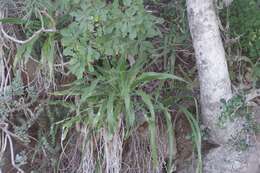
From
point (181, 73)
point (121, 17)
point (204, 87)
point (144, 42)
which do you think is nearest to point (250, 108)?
point (204, 87)

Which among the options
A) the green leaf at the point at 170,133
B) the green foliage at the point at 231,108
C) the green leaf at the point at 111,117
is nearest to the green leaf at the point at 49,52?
the green leaf at the point at 111,117

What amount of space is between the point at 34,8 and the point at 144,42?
1.92 ft

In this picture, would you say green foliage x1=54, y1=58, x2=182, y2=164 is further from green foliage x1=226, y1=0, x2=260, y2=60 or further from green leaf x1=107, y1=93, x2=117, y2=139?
green foliage x1=226, y1=0, x2=260, y2=60

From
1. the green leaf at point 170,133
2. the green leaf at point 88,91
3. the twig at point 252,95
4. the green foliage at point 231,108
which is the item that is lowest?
the green leaf at point 170,133

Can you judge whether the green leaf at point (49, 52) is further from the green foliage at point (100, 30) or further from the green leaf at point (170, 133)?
the green leaf at point (170, 133)

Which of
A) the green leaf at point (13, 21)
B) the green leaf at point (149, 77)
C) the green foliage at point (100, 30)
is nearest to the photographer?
the green foliage at point (100, 30)

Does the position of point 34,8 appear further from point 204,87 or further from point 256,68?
point 256,68

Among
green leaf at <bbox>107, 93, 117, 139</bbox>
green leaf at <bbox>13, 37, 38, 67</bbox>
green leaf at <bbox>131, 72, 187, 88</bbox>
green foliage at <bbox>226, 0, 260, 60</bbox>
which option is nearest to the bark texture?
green leaf at <bbox>131, 72, 187, 88</bbox>

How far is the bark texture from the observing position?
204cm

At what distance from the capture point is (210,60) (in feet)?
6.75

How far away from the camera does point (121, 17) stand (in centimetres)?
201

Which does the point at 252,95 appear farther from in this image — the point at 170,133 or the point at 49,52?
the point at 49,52

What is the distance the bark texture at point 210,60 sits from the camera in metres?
2.04

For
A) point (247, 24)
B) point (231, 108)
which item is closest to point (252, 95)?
point (231, 108)
